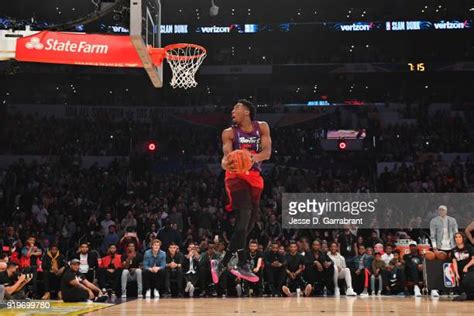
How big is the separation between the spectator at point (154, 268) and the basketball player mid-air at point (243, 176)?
25.4 feet

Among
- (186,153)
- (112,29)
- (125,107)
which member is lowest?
(186,153)

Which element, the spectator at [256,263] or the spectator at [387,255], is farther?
the spectator at [387,255]

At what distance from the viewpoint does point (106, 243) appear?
16.2 meters

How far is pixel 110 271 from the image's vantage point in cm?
1412

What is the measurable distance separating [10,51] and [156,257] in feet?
20.6

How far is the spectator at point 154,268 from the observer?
45.0ft

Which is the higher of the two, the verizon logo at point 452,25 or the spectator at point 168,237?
the verizon logo at point 452,25

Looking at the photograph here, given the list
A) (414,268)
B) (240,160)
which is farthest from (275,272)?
(240,160)

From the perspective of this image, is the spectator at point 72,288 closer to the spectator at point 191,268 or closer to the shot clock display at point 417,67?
the spectator at point 191,268

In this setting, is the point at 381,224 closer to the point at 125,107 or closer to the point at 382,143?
the point at 382,143

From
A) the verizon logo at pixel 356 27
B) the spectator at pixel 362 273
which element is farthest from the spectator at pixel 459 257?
the verizon logo at pixel 356 27

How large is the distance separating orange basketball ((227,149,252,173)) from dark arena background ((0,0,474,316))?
0.5 inches

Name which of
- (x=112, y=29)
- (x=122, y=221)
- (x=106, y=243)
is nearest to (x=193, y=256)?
(x=106, y=243)

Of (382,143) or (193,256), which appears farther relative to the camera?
(382,143)
